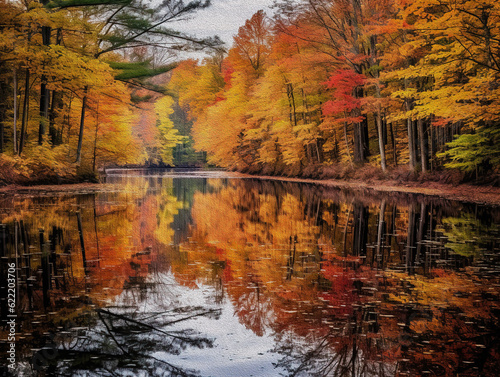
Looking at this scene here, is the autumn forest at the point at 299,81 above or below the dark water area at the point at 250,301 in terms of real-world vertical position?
above

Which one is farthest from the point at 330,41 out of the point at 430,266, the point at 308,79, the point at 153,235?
the point at 430,266

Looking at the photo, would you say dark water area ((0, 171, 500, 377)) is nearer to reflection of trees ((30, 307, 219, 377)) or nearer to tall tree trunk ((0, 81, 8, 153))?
reflection of trees ((30, 307, 219, 377))

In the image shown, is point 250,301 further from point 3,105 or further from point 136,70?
point 136,70

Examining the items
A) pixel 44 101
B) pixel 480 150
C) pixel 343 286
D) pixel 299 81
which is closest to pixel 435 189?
pixel 480 150

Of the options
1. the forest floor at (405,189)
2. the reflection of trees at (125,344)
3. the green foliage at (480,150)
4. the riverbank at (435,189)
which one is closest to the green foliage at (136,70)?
the forest floor at (405,189)

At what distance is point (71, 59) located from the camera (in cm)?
2139

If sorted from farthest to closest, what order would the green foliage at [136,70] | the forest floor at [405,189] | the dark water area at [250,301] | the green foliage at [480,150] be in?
the green foliage at [136,70] → the green foliage at [480,150] → the forest floor at [405,189] → the dark water area at [250,301]

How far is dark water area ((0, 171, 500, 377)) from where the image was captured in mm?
3752

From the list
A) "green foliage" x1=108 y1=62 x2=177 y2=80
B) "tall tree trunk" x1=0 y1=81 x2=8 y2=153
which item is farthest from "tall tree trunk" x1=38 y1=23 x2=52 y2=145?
"green foliage" x1=108 y1=62 x2=177 y2=80

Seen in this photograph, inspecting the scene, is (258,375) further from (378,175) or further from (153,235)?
(378,175)

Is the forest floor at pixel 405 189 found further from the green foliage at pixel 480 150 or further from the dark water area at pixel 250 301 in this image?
the dark water area at pixel 250 301

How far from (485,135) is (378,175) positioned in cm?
796

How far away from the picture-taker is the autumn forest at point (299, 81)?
18609 millimetres

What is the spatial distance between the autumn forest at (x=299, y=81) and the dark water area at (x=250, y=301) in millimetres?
9613
